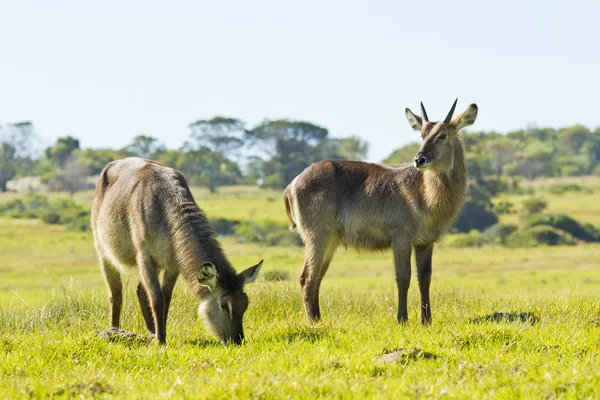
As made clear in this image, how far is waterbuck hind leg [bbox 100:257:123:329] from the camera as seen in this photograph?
356 inches

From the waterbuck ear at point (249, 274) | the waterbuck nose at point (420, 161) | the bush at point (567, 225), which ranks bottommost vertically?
the bush at point (567, 225)

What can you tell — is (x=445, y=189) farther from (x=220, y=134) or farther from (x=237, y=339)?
(x=220, y=134)

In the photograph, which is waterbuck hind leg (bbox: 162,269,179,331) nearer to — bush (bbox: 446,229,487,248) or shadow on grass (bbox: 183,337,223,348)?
shadow on grass (bbox: 183,337,223,348)

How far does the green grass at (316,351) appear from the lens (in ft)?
16.8

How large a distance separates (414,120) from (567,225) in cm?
4394

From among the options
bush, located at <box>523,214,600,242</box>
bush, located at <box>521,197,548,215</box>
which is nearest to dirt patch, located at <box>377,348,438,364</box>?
bush, located at <box>523,214,600,242</box>

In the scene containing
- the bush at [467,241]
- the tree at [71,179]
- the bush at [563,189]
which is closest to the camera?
the bush at [467,241]

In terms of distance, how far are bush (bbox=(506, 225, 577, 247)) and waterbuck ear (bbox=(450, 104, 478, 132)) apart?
3977 centimetres

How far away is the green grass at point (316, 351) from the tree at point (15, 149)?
84.9 m

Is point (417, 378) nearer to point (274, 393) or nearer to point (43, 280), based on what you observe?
point (274, 393)

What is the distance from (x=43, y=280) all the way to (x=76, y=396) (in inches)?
1179

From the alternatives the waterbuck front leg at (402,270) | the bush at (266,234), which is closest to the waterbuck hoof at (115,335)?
the waterbuck front leg at (402,270)

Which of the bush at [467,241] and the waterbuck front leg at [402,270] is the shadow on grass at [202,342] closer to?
the waterbuck front leg at [402,270]

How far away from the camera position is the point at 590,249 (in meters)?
43.6
